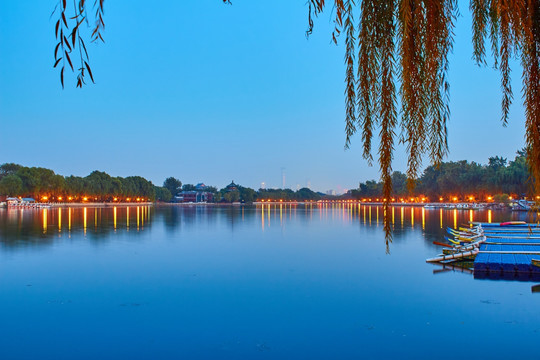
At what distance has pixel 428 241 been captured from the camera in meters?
31.6

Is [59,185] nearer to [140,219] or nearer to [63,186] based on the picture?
[63,186]

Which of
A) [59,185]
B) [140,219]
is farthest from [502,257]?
[59,185]

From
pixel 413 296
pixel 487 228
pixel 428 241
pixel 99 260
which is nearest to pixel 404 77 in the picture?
pixel 413 296

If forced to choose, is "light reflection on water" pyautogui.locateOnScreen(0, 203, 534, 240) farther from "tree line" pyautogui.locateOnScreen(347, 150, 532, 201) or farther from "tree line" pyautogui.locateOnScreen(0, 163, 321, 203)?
"tree line" pyautogui.locateOnScreen(0, 163, 321, 203)

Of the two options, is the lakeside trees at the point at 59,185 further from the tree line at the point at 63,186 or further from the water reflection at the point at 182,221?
the water reflection at the point at 182,221

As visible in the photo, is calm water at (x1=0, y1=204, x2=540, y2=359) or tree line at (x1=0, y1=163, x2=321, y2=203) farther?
tree line at (x1=0, y1=163, x2=321, y2=203)

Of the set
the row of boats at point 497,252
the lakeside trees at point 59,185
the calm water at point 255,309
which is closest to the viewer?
the calm water at point 255,309

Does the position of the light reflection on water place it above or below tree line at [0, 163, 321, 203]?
below

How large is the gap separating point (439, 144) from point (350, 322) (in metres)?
11.1

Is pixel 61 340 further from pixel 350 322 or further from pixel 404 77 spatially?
pixel 404 77

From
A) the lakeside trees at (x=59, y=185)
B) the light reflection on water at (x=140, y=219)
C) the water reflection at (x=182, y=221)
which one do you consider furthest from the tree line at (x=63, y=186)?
the water reflection at (x=182, y=221)

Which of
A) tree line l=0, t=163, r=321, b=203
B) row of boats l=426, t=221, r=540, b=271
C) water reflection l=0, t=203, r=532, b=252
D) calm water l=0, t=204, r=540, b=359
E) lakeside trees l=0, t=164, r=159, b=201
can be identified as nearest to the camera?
calm water l=0, t=204, r=540, b=359

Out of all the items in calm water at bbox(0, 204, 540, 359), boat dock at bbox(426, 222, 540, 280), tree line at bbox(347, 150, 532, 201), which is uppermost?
tree line at bbox(347, 150, 532, 201)

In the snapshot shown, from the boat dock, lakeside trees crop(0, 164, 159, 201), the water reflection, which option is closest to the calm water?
the boat dock
